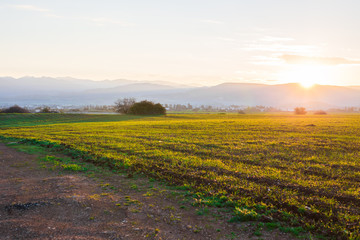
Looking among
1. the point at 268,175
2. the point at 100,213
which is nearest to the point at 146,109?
the point at 268,175

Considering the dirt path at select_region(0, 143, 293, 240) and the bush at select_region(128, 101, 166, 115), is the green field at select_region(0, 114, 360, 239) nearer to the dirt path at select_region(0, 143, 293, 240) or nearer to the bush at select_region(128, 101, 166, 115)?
the dirt path at select_region(0, 143, 293, 240)

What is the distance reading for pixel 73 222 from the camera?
830 centimetres

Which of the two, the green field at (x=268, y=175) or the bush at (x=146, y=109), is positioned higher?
the bush at (x=146, y=109)

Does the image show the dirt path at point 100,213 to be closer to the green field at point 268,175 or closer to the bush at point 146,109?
the green field at point 268,175

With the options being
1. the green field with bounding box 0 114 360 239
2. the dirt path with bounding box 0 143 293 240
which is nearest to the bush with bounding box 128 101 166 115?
the green field with bounding box 0 114 360 239

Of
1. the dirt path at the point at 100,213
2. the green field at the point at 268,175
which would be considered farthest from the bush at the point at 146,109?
the dirt path at the point at 100,213

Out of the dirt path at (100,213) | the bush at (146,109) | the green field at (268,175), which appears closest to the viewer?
the dirt path at (100,213)

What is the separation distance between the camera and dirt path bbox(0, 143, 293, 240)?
298 inches

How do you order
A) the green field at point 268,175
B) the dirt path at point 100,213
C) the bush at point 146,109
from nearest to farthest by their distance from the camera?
the dirt path at point 100,213 < the green field at point 268,175 < the bush at point 146,109

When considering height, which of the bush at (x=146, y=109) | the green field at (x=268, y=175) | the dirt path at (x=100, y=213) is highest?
the bush at (x=146, y=109)

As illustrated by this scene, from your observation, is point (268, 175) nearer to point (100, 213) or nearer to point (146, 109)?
point (100, 213)

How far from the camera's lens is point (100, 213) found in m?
8.97

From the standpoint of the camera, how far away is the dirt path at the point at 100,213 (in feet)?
24.9

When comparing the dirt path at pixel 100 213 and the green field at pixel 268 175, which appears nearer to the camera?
the dirt path at pixel 100 213
